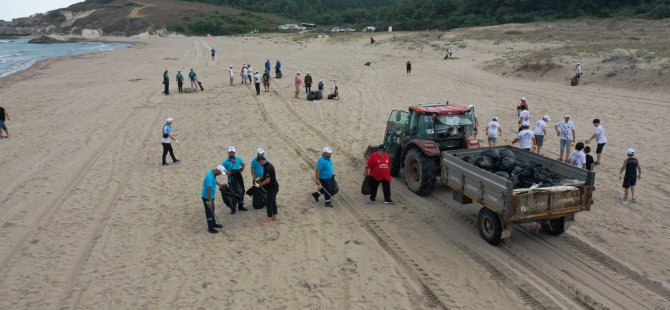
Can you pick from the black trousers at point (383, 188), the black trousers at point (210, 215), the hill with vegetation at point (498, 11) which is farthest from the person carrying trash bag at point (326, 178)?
the hill with vegetation at point (498, 11)

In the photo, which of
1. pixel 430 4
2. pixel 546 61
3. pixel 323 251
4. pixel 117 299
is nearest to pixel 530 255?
pixel 323 251

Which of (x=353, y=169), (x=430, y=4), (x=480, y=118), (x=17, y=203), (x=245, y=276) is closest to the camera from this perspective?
(x=245, y=276)

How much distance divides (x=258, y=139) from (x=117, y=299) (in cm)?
922

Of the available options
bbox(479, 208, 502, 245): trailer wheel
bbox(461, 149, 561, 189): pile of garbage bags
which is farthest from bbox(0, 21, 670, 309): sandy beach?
bbox(461, 149, 561, 189): pile of garbage bags

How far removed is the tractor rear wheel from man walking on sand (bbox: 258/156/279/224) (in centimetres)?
313

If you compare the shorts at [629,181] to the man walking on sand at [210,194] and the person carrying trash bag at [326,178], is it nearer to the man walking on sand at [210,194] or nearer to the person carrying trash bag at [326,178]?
the person carrying trash bag at [326,178]

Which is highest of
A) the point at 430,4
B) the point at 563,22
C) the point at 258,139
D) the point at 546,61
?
the point at 430,4

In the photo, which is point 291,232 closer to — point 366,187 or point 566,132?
point 366,187

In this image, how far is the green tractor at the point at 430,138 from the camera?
33.8 ft

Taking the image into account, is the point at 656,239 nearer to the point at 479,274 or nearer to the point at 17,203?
the point at 479,274

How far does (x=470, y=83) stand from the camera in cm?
2719

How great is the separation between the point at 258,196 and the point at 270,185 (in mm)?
701

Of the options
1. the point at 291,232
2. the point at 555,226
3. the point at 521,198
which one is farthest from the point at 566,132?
the point at 291,232

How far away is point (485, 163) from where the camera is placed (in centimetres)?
923
